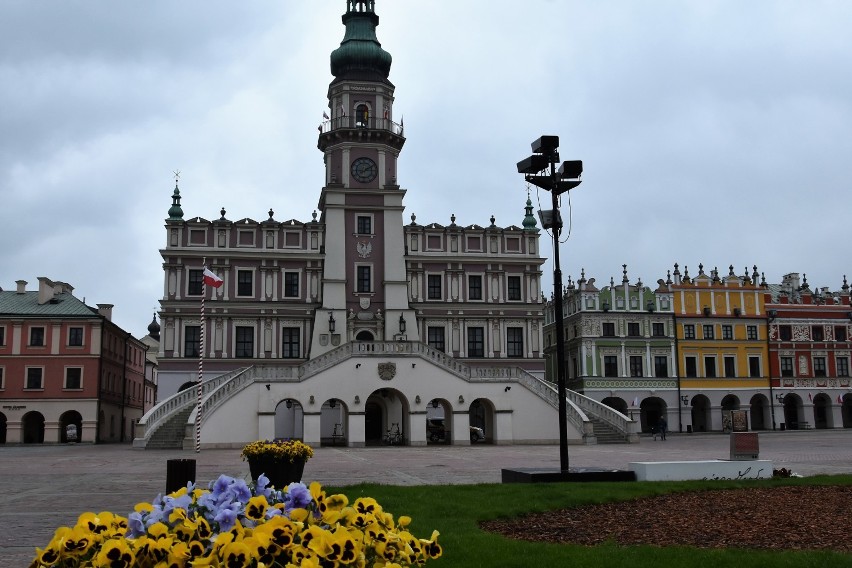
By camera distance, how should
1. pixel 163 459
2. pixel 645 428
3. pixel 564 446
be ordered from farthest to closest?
pixel 645 428 → pixel 163 459 → pixel 564 446

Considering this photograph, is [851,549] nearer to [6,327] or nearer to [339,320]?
[339,320]

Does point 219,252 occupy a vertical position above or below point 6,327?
above

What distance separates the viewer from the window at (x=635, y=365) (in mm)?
70875

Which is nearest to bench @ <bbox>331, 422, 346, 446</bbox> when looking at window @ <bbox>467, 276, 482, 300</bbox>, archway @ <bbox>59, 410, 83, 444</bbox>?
window @ <bbox>467, 276, 482, 300</bbox>

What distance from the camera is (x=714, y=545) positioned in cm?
1105

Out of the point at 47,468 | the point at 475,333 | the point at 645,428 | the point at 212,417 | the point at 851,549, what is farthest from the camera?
the point at 645,428

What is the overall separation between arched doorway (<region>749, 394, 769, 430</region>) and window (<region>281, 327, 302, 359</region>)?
128ft

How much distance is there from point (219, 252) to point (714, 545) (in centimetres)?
5058

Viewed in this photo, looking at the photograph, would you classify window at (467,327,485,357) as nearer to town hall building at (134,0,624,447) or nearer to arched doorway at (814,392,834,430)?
town hall building at (134,0,624,447)

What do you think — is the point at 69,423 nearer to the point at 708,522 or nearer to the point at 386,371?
the point at 386,371

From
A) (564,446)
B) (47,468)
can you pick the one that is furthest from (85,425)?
(564,446)

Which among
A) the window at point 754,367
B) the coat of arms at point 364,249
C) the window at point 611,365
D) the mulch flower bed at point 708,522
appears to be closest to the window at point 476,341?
the coat of arms at point 364,249

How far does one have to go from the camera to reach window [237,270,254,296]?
58.4 m

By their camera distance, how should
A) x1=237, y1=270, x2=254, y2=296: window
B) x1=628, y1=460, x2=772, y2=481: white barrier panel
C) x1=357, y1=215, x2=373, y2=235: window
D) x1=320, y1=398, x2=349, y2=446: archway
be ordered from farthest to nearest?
x1=357, y1=215, x2=373, y2=235: window < x1=237, y1=270, x2=254, y2=296: window < x1=320, y1=398, x2=349, y2=446: archway < x1=628, y1=460, x2=772, y2=481: white barrier panel
